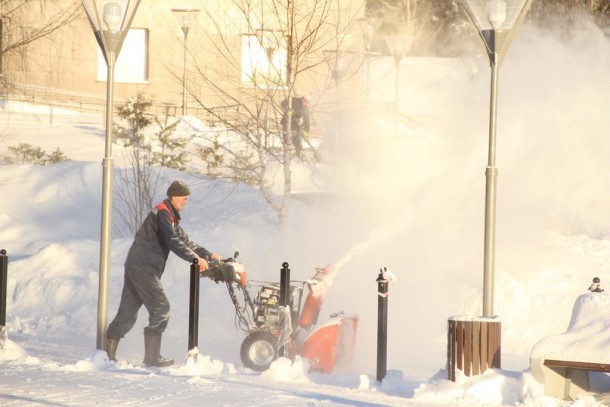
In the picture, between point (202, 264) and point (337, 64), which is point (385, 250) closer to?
point (337, 64)

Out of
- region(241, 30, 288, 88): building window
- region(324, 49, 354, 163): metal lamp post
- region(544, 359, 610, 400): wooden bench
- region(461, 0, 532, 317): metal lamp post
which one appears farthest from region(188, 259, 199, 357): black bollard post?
region(324, 49, 354, 163): metal lamp post

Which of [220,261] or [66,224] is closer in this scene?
[220,261]

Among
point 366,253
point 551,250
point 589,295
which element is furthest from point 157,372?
point 551,250

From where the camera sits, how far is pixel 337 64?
22703 mm

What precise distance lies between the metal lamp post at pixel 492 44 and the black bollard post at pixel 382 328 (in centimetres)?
99

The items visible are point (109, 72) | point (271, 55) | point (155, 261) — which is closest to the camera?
point (155, 261)

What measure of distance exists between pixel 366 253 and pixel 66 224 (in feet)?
21.4

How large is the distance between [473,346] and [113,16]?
539 cm

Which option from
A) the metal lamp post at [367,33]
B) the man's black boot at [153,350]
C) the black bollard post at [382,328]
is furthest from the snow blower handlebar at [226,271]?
the metal lamp post at [367,33]

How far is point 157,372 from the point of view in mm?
11312

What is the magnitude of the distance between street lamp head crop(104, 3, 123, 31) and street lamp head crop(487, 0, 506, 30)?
399cm

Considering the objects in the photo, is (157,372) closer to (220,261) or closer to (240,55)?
(220,261)

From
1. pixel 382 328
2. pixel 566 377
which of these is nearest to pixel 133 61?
pixel 382 328

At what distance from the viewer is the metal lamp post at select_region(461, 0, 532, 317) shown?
11.4 m
